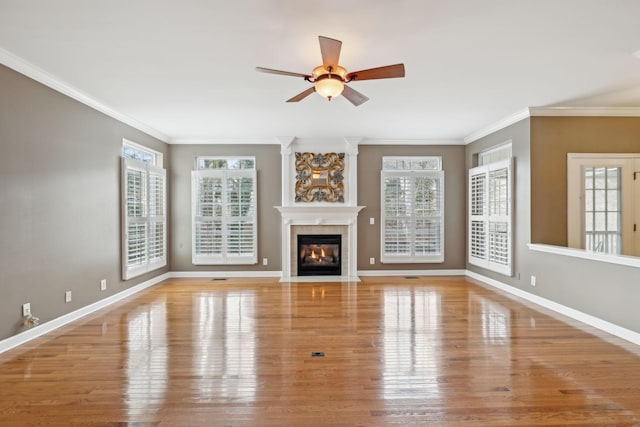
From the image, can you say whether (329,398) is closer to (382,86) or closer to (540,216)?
(382,86)

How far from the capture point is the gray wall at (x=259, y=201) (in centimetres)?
686

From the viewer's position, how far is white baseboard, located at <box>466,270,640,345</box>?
3.44 m

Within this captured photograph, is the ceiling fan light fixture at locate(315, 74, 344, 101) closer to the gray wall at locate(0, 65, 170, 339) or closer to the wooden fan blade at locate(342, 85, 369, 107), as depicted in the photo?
the wooden fan blade at locate(342, 85, 369, 107)

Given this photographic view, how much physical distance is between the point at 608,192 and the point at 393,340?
394 cm

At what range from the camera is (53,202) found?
12.5ft

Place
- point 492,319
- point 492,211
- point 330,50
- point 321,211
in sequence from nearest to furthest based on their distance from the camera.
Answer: point 330,50
point 492,319
point 492,211
point 321,211

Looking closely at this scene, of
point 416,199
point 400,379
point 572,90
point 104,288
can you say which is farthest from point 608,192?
point 104,288

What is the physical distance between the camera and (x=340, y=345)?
10.9 ft

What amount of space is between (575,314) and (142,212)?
20.6ft

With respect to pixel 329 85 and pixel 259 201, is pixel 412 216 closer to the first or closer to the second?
pixel 259 201

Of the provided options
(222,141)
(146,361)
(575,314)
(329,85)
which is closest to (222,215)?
(222,141)

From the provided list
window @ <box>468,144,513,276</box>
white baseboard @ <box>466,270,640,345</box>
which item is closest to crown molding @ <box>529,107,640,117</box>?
window @ <box>468,144,513,276</box>

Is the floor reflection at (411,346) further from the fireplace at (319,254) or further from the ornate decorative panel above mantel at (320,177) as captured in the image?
the ornate decorative panel above mantel at (320,177)

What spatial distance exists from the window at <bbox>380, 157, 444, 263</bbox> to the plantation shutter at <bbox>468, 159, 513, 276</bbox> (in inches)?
24.1
